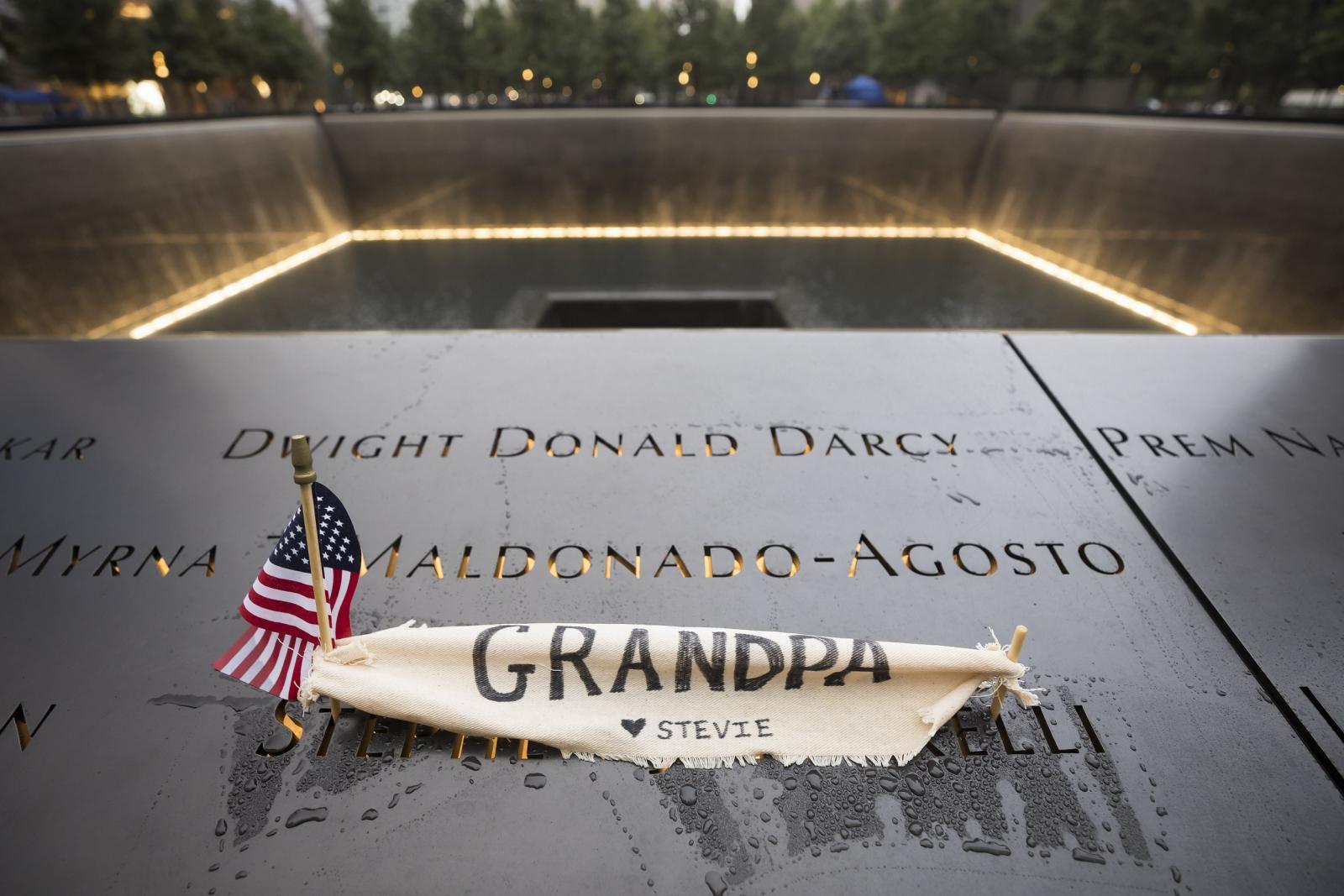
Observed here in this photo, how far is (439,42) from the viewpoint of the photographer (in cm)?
2653

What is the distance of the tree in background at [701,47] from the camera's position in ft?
92.1

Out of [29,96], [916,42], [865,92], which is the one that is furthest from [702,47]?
[29,96]

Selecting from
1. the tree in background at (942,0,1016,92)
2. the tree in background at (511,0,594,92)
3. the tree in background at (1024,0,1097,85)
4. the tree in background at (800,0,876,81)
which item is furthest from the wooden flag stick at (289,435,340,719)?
the tree in background at (800,0,876,81)

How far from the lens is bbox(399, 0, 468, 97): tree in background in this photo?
26.2 metres

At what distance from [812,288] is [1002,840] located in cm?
856

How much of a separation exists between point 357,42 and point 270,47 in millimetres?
3685

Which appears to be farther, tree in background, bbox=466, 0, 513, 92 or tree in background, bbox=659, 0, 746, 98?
tree in background, bbox=659, 0, 746, 98

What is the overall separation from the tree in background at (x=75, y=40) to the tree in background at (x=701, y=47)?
738 inches

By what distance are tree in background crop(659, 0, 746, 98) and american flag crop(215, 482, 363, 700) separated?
102 ft

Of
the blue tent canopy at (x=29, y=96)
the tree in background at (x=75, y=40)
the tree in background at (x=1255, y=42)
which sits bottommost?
the tree in background at (x=1255, y=42)

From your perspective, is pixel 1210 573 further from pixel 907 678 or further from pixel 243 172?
pixel 243 172

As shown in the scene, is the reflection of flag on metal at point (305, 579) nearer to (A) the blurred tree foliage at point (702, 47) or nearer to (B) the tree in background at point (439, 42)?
(A) the blurred tree foliage at point (702, 47)

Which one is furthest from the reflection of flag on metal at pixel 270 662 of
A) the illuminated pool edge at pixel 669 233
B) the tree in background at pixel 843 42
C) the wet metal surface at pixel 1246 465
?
the tree in background at pixel 843 42

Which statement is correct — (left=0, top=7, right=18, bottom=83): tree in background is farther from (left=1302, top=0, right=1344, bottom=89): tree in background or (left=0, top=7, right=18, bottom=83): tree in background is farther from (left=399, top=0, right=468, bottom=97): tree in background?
(left=1302, top=0, right=1344, bottom=89): tree in background
